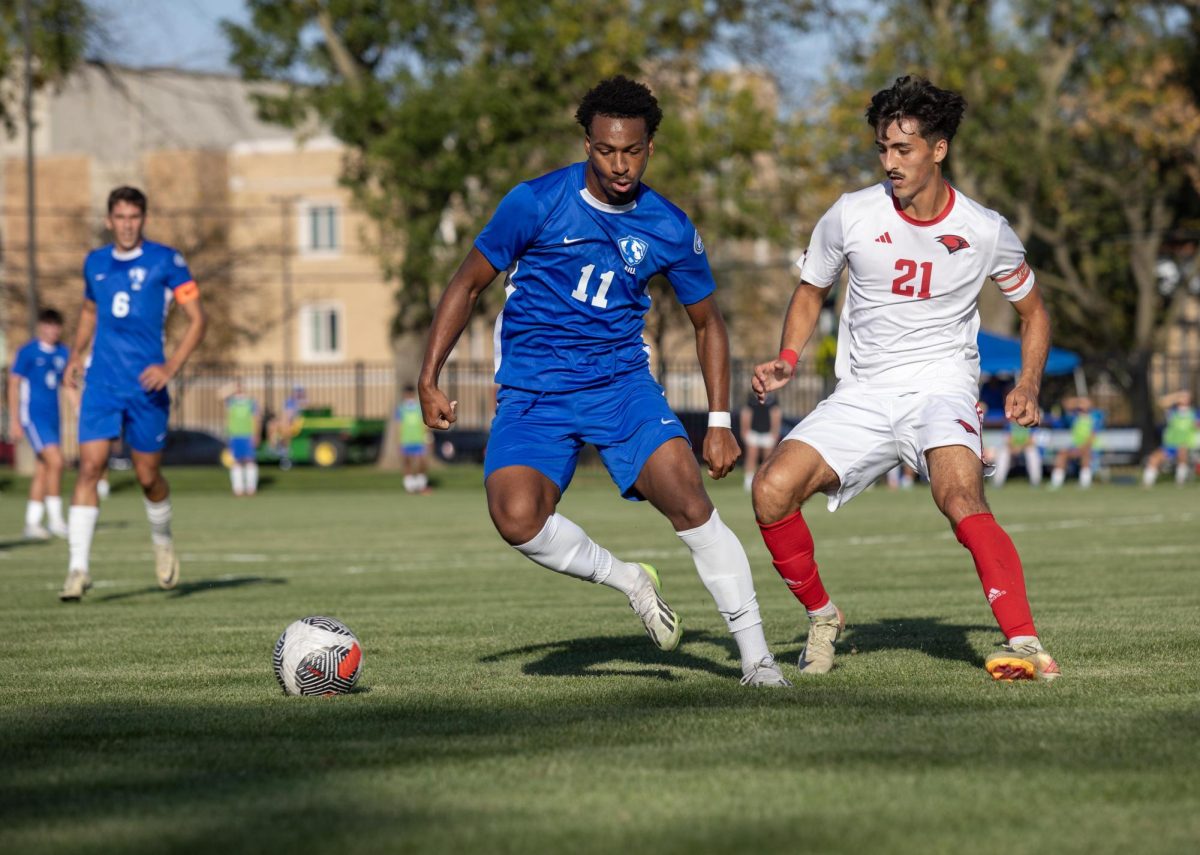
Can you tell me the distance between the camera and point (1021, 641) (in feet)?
22.6

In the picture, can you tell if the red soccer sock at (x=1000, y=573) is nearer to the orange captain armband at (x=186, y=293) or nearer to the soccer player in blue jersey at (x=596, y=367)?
the soccer player in blue jersey at (x=596, y=367)

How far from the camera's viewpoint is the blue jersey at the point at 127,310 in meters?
11.4

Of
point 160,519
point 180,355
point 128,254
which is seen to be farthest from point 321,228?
point 180,355

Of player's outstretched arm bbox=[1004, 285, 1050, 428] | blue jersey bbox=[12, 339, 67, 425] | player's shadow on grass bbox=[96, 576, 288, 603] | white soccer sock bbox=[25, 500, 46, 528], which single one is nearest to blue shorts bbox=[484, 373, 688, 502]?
player's outstretched arm bbox=[1004, 285, 1050, 428]

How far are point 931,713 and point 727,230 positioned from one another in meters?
34.1

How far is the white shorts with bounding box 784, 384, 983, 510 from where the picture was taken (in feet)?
23.9

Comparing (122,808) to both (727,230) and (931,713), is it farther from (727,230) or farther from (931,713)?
(727,230)

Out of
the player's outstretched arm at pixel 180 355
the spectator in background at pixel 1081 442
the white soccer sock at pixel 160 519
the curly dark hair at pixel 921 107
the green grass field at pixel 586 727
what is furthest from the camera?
the spectator in background at pixel 1081 442

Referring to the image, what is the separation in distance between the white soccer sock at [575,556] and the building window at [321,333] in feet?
198

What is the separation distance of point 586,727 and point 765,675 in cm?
127

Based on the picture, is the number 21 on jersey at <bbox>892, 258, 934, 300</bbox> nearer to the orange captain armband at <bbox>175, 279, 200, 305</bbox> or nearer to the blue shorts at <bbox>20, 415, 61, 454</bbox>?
the orange captain armband at <bbox>175, 279, 200, 305</bbox>

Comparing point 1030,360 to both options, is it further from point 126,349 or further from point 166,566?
point 166,566

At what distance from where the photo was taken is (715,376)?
281 inches

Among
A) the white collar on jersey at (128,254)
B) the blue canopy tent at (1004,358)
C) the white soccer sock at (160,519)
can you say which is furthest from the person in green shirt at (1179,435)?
the white collar on jersey at (128,254)
